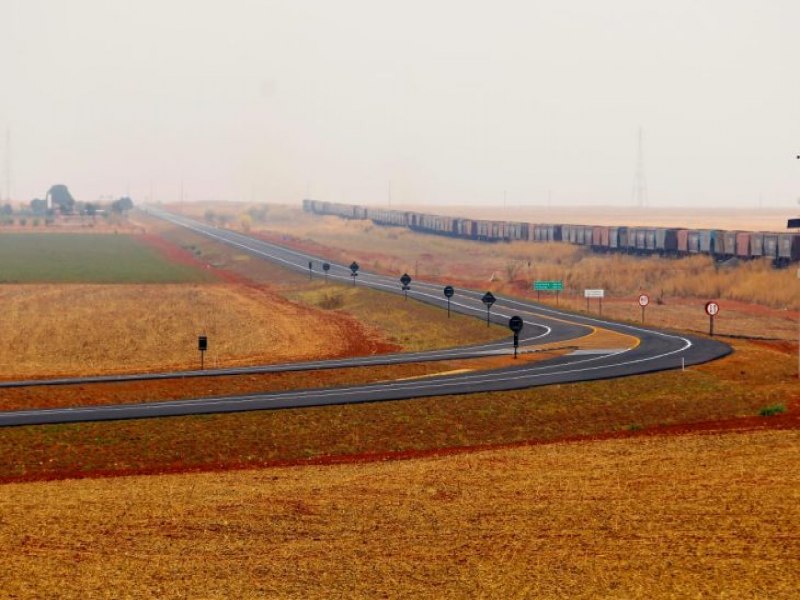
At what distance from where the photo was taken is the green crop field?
114 m

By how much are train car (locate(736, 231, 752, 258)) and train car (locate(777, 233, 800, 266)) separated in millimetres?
4131

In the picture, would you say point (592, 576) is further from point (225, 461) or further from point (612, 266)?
point (612, 266)

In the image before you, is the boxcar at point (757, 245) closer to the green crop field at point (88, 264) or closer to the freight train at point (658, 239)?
the freight train at point (658, 239)

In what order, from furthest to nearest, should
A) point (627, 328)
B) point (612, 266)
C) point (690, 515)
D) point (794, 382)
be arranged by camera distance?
point (612, 266) → point (627, 328) → point (794, 382) → point (690, 515)

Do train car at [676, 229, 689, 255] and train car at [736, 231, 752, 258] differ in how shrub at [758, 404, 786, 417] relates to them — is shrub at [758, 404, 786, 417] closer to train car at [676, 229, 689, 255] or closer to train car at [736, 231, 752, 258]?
train car at [736, 231, 752, 258]

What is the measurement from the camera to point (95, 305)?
87000 mm

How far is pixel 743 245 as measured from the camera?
3900 inches

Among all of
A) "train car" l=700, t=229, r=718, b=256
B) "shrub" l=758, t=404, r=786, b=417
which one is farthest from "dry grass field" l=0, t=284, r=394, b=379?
"train car" l=700, t=229, r=718, b=256

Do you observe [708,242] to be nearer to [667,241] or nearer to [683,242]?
[683,242]

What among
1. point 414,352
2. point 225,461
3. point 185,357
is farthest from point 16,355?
point 225,461

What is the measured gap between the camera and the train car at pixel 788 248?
9069 cm

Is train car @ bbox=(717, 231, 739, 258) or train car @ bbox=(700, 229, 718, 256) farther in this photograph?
train car @ bbox=(700, 229, 718, 256)

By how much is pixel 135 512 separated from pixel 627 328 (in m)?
45.8

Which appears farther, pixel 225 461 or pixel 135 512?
pixel 225 461
